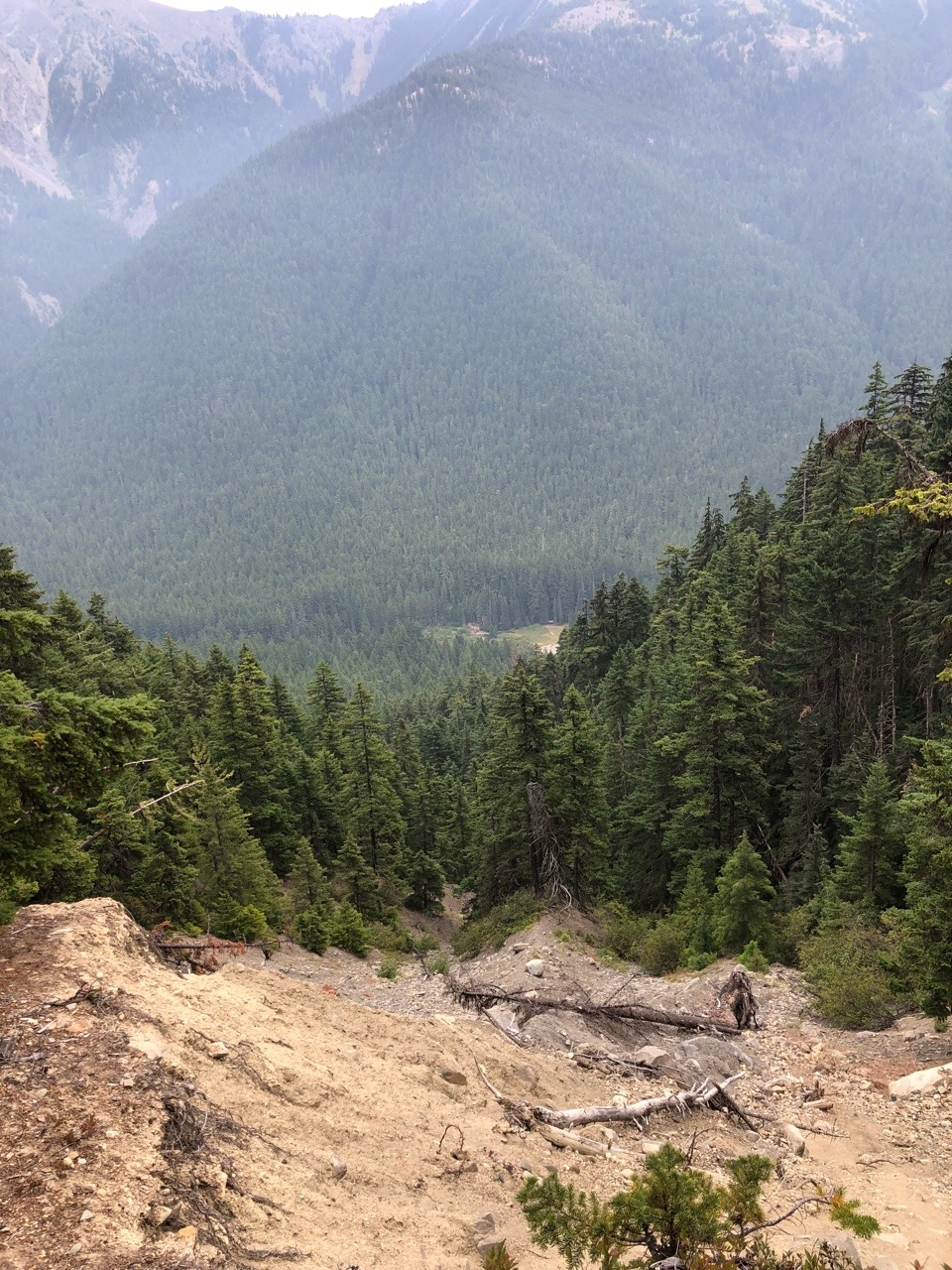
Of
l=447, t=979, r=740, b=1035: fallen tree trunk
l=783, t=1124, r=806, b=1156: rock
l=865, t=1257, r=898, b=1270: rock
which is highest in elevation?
l=865, t=1257, r=898, b=1270: rock

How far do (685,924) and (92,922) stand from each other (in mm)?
20125

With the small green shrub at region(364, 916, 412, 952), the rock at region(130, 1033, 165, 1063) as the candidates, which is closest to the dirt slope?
the rock at region(130, 1033, 165, 1063)

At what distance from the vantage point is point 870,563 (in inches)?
1293

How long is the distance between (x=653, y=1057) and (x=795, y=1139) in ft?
7.60

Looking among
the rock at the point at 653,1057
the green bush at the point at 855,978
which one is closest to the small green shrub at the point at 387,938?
the green bush at the point at 855,978

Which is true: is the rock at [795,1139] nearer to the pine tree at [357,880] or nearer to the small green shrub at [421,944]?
the small green shrub at [421,944]

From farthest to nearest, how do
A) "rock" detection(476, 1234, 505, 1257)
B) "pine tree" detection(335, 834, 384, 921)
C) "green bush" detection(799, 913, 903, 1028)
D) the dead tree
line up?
"pine tree" detection(335, 834, 384, 921) < "green bush" detection(799, 913, 903, 1028) < the dead tree < "rock" detection(476, 1234, 505, 1257)

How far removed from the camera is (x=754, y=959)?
20.6m

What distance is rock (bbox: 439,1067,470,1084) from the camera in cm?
1072

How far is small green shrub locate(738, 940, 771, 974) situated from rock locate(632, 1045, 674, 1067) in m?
8.47

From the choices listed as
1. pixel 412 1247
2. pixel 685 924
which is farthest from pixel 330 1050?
pixel 685 924

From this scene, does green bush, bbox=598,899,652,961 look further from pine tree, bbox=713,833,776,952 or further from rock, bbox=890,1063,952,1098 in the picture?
rock, bbox=890,1063,952,1098

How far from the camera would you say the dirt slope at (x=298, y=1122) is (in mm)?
6172

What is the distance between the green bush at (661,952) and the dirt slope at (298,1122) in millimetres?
9283
